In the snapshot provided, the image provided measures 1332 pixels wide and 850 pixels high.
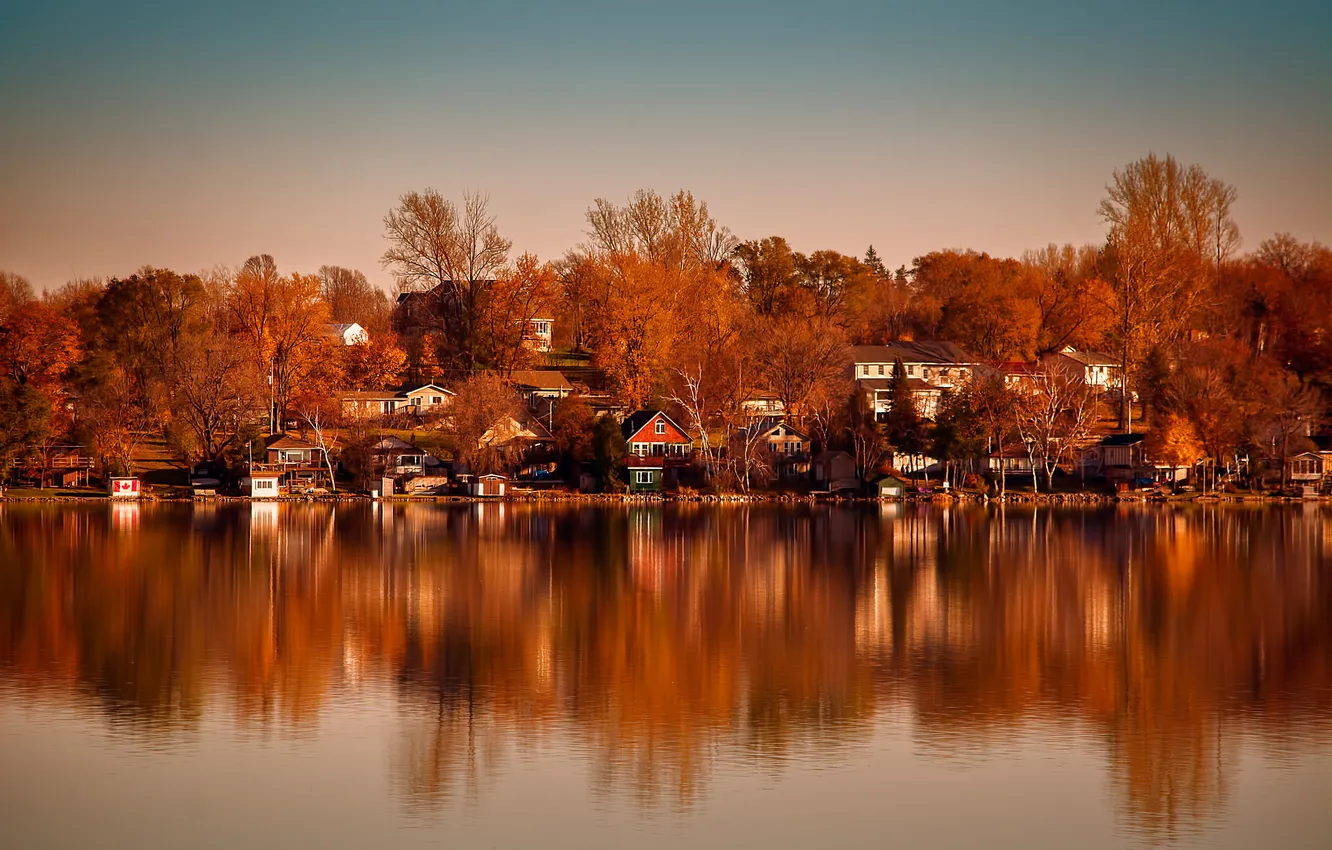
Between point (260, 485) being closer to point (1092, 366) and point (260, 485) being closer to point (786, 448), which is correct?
point (786, 448)

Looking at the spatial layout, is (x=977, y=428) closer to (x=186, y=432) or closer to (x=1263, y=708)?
(x=186, y=432)

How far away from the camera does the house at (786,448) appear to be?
7756 centimetres

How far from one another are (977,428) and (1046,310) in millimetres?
34826

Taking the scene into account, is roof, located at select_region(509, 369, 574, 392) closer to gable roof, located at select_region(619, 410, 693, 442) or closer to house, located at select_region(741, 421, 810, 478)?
gable roof, located at select_region(619, 410, 693, 442)

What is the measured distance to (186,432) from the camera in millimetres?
72062

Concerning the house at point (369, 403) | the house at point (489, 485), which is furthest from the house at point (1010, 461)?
the house at point (369, 403)

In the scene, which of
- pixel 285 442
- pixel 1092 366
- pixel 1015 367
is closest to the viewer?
pixel 285 442

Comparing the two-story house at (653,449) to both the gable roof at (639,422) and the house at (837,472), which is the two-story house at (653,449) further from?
the house at (837,472)

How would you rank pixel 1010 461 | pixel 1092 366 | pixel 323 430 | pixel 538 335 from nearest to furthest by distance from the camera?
pixel 1010 461, pixel 323 430, pixel 1092 366, pixel 538 335

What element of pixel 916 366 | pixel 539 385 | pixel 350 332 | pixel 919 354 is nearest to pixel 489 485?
pixel 539 385

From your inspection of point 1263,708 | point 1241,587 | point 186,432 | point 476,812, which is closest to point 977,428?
point 1241,587

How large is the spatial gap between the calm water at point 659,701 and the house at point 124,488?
2697 cm

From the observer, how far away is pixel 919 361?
94188 mm

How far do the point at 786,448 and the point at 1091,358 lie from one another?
3274 cm
